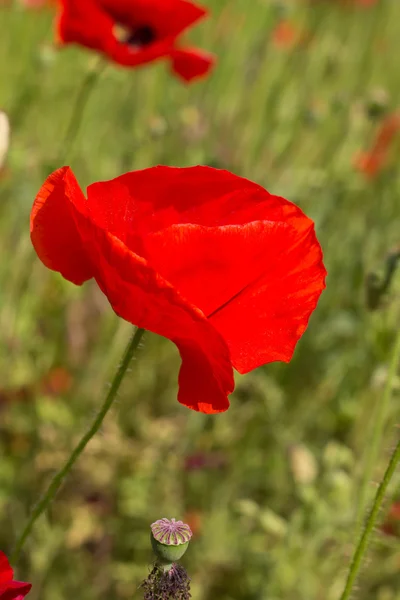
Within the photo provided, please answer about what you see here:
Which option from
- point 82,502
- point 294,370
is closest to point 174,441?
point 82,502

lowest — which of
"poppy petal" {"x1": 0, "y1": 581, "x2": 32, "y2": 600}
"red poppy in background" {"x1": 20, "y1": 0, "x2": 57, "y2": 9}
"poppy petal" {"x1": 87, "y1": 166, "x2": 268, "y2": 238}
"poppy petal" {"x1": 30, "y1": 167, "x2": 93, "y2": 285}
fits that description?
"red poppy in background" {"x1": 20, "y1": 0, "x2": 57, "y2": 9}

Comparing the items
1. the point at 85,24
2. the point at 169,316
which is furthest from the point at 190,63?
the point at 169,316

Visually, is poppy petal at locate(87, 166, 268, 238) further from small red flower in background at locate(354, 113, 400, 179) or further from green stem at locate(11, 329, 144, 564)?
small red flower in background at locate(354, 113, 400, 179)

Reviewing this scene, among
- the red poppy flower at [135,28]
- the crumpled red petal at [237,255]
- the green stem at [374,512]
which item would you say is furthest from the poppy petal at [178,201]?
the red poppy flower at [135,28]

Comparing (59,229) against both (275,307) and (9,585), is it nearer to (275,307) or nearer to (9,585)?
(275,307)

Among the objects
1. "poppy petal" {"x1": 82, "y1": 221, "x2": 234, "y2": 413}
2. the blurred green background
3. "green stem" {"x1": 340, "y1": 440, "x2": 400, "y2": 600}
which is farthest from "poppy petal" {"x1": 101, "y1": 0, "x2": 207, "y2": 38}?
"green stem" {"x1": 340, "y1": 440, "x2": 400, "y2": 600}
